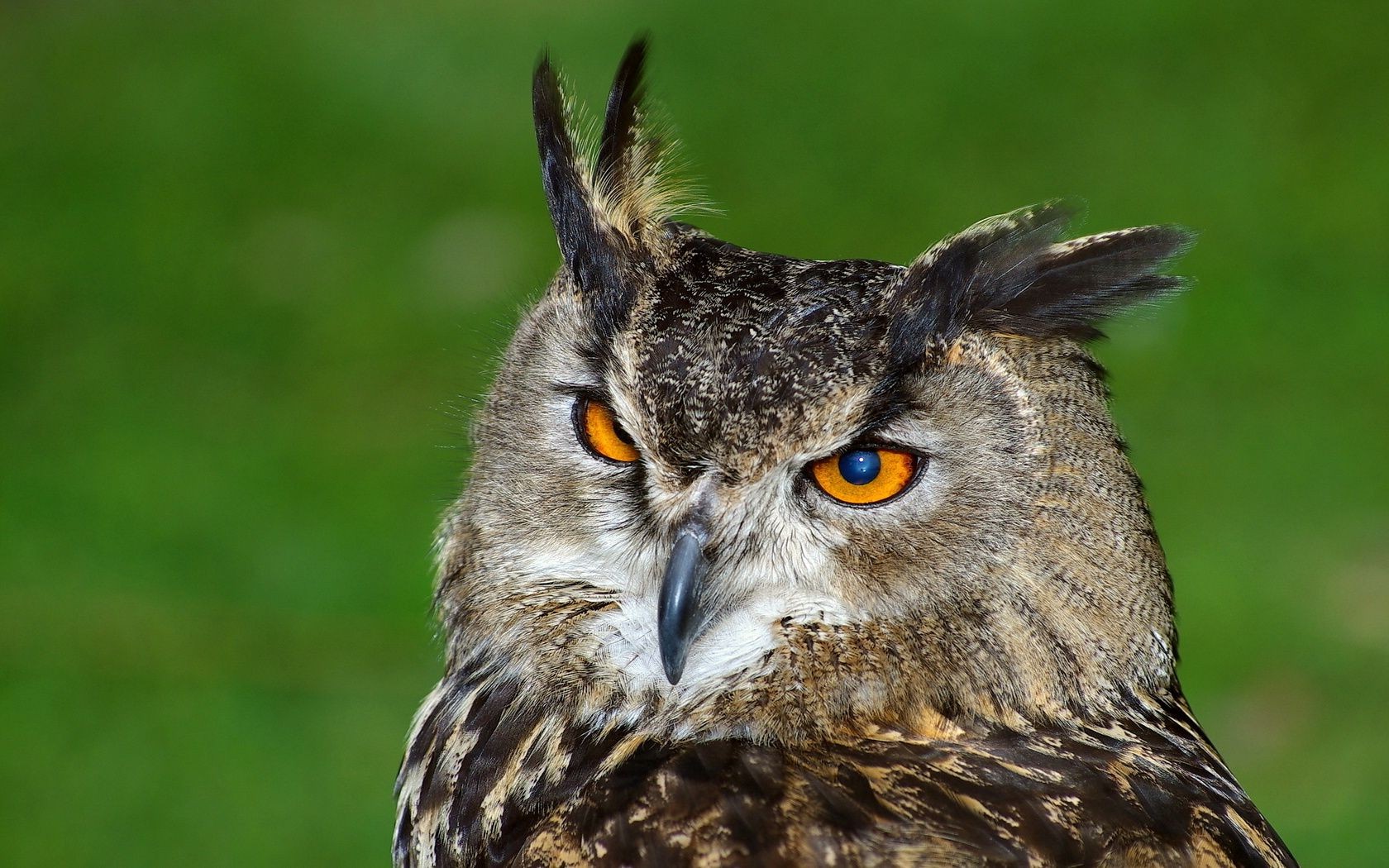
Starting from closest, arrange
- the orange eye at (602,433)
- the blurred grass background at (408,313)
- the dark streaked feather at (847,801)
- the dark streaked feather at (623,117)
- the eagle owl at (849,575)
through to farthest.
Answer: the dark streaked feather at (847,801) < the eagle owl at (849,575) < the orange eye at (602,433) < the dark streaked feather at (623,117) < the blurred grass background at (408,313)

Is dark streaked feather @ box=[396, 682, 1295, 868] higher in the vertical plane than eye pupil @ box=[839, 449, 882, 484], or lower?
lower

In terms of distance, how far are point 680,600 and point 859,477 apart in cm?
23

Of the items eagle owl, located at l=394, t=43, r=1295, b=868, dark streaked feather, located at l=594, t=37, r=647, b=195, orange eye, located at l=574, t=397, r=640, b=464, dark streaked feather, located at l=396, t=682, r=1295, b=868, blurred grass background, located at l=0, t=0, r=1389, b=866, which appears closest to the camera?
dark streaked feather, located at l=396, t=682, r=1295, b=868

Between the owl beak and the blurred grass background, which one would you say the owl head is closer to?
the owl beak

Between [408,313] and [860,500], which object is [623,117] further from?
[408,313]

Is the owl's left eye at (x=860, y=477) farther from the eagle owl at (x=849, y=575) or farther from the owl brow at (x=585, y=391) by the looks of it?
the owl brow at (x=585, y=391)

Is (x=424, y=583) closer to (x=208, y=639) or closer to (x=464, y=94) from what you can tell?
(x=208, y=639)

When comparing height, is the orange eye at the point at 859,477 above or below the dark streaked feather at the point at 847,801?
above

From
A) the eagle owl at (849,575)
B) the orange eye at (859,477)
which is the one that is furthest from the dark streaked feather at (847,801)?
the orange eye at (859,477)

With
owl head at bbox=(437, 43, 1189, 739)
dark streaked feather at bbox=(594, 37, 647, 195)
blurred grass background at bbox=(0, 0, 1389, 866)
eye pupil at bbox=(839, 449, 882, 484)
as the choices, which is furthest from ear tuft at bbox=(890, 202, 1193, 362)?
blurred grass background at bbox=(0, 0, 1389, 866)

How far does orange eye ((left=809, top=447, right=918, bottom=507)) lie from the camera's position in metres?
1.46

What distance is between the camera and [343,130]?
559 cm

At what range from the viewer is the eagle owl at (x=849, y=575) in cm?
138

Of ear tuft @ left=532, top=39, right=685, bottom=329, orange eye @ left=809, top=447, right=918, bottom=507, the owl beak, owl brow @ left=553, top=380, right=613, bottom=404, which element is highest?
ear tuft @ left=532, top=39, right=685, bottom=329
